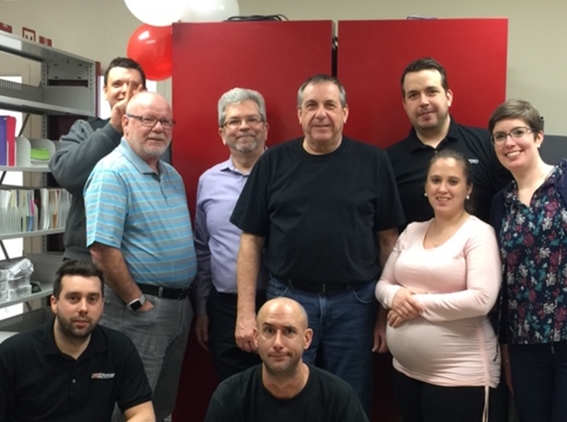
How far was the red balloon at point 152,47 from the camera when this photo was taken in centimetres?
318

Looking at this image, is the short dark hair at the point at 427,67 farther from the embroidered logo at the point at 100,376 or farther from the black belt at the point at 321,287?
the embroidered logo at the point at 100,376

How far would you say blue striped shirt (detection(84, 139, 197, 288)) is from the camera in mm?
2242

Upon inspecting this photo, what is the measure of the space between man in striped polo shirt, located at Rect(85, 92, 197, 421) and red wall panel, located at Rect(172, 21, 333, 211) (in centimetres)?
39

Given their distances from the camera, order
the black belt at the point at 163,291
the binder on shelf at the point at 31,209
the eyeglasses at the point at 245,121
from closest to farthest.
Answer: the black belt at the point at 163,291, the eyeglasses at the point at 245,121, the binder on shelf at the point at 31,209

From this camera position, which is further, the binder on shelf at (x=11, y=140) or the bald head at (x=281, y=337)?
the binder on shelf at (x=11, y=140)

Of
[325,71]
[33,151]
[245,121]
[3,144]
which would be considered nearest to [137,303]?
[245,121]

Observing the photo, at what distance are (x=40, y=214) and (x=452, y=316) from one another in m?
3.46

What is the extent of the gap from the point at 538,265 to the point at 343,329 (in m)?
0.74

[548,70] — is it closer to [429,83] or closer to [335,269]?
[429,83]

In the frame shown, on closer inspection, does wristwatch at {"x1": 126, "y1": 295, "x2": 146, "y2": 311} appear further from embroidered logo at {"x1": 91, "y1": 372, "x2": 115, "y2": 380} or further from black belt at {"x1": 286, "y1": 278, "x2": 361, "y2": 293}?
black belt at {"x1": 286, "y1": 278, "x2": 361, "y2": 293}

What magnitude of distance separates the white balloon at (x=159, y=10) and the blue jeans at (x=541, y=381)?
2146mm

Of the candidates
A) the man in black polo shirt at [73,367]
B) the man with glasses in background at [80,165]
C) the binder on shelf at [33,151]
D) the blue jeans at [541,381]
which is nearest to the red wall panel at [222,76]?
the man with glasses in background at [80,165]

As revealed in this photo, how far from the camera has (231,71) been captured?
2.78 metres

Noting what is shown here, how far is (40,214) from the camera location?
4.50 meters
